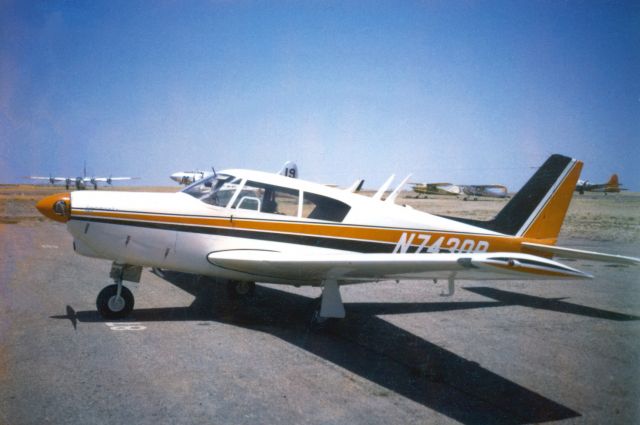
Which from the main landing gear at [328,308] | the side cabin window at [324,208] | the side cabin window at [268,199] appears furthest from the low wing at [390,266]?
the side cabin window at [324,208]

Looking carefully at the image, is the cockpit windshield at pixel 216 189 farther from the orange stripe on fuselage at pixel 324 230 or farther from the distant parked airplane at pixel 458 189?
the distant parked airplane at pixel 458 189

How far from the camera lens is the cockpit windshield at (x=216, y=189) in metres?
6.69

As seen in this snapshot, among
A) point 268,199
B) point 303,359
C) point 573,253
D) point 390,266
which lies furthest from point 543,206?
point 303,359

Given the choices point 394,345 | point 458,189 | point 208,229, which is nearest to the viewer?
point 394,345

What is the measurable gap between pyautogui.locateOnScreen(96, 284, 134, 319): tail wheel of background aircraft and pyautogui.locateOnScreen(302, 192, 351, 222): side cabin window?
118 inches

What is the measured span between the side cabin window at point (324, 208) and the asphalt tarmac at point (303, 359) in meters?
1.72

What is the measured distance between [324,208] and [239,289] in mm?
2508

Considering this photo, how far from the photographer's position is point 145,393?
160 inches

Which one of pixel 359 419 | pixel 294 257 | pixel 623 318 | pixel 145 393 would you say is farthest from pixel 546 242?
pixel 145 393

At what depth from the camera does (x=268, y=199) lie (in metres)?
6.86

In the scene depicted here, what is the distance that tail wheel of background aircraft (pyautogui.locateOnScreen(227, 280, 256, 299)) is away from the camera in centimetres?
812

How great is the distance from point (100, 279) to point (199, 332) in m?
4.48

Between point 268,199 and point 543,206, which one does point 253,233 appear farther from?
point 543,206

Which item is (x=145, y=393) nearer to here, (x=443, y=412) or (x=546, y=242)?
(x=443, y=412)
